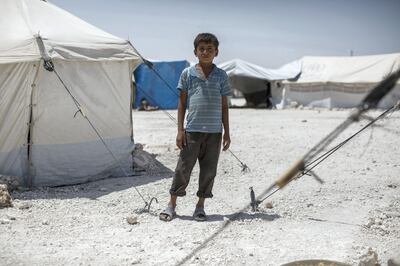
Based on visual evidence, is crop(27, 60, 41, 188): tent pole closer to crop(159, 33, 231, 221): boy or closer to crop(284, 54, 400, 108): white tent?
crop(159, 33, 231, 221): boy

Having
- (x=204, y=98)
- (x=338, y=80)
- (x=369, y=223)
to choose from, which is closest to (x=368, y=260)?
(x=369, y=223)

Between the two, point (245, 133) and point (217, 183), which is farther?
point (245, 133)

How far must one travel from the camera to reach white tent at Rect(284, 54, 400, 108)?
22.7 metres

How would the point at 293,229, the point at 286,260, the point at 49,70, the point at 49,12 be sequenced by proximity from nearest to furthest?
the point at 286,260 → the point at 293,229 → the point at 49,70 → the point at 49,12

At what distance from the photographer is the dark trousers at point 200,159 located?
429 cm

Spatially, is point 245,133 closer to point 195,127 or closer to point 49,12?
point 49,12

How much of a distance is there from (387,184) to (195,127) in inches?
125

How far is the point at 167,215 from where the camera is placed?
444cm

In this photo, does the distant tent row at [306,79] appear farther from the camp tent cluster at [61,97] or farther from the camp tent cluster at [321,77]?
the camp tent cluster at [61,97]

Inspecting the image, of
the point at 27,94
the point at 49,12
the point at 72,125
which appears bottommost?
the point at 72,125

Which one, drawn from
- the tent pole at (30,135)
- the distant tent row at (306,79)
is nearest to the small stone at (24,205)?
the tent pole at (30,135)

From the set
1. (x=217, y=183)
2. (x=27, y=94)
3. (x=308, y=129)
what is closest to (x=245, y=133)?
(x=308, y=129)

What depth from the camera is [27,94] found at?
18.6 ft

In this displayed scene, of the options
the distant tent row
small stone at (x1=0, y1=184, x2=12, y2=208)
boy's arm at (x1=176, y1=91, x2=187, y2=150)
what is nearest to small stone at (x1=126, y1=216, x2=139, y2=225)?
boy's arm at (x1=176, y1=91, x2=187, y2=150)
